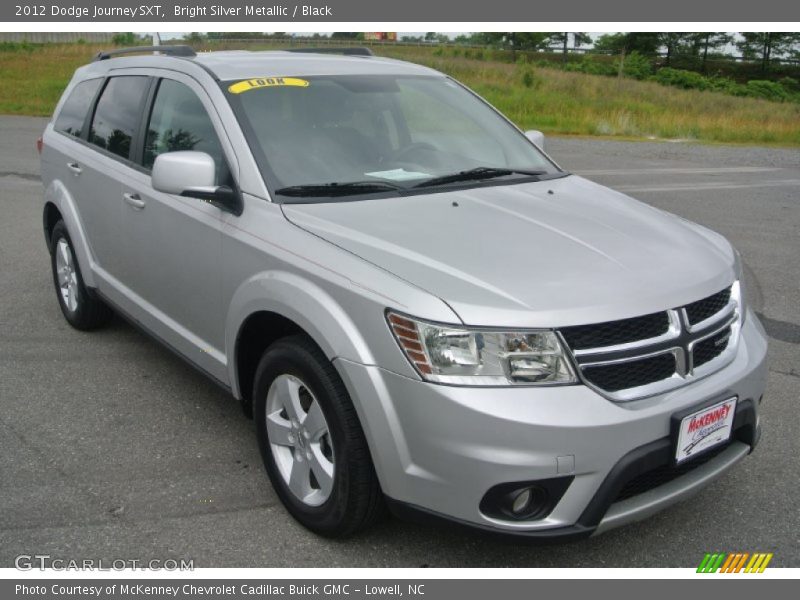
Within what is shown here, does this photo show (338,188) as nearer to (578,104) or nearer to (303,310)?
(303,310)

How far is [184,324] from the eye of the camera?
4117 millimetres

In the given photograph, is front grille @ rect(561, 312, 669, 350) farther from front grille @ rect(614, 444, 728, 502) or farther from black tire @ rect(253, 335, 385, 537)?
black tire @ rect(253, 335, 385, 537)

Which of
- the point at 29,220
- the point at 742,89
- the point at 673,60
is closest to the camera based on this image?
the point at 29,220

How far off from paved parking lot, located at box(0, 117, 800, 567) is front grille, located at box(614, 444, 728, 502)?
382mm

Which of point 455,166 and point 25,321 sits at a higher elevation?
point 455,166

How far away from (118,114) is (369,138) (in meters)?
1.80

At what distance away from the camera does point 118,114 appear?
493 cm

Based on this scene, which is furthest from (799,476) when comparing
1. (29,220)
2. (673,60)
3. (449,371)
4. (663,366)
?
(673,60)

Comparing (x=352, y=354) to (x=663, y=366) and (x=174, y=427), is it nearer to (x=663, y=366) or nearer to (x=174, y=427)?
(x=663, y=366)

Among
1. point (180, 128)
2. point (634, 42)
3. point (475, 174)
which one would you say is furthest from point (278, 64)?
point (634, 42)

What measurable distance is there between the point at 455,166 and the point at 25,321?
140 inches

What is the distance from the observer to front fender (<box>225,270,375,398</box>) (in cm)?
289

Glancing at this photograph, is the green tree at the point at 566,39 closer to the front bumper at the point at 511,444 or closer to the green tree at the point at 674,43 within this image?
the green tree at the point at 674,43

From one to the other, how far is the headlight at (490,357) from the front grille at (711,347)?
1.97 ft
